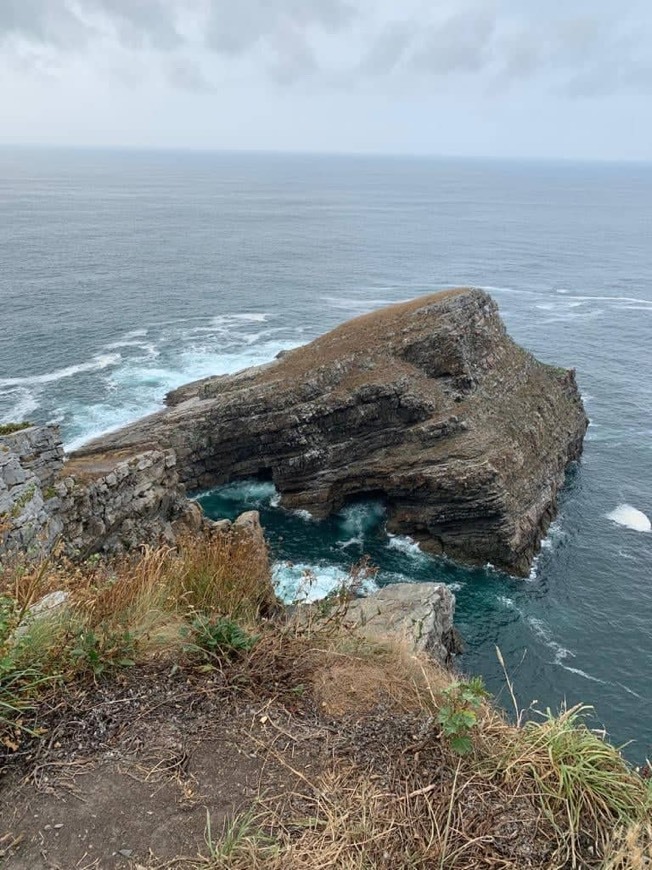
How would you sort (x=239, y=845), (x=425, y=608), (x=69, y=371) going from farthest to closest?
(x=69, y=371) < (x=425, y=608) < (x=239, y=845)

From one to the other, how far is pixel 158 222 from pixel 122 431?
363 ft

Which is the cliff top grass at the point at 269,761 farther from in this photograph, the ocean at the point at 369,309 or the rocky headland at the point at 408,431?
the rocky headland at the point at 408,431

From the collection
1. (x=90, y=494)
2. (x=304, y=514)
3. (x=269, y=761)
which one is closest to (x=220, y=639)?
(x=269, y=761)

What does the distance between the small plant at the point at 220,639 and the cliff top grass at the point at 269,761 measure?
0.02 metres

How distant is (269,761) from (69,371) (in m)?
59.8

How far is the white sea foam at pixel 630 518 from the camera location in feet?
137

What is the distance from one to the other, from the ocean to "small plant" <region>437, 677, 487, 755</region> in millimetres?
3108

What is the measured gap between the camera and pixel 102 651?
660cm

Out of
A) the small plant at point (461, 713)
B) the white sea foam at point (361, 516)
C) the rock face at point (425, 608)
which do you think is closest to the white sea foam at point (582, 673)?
the rock face at point (425, 608)

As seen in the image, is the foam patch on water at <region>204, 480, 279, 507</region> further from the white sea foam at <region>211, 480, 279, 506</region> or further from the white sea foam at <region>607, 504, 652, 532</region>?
the white sea foam at <region>607, 504, 652, 532</region>

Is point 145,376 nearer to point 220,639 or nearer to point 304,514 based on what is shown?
point 304,514

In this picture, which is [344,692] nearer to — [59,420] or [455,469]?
[455,469]

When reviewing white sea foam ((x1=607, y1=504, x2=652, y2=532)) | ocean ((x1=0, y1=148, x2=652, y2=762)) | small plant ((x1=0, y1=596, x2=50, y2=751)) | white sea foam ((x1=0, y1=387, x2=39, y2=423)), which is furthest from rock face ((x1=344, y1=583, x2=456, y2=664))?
white sea foam ((x1=0, y1=387, x2=39, y2=423))

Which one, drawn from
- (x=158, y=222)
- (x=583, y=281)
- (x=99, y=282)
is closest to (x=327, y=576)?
(x=99, y=282)
